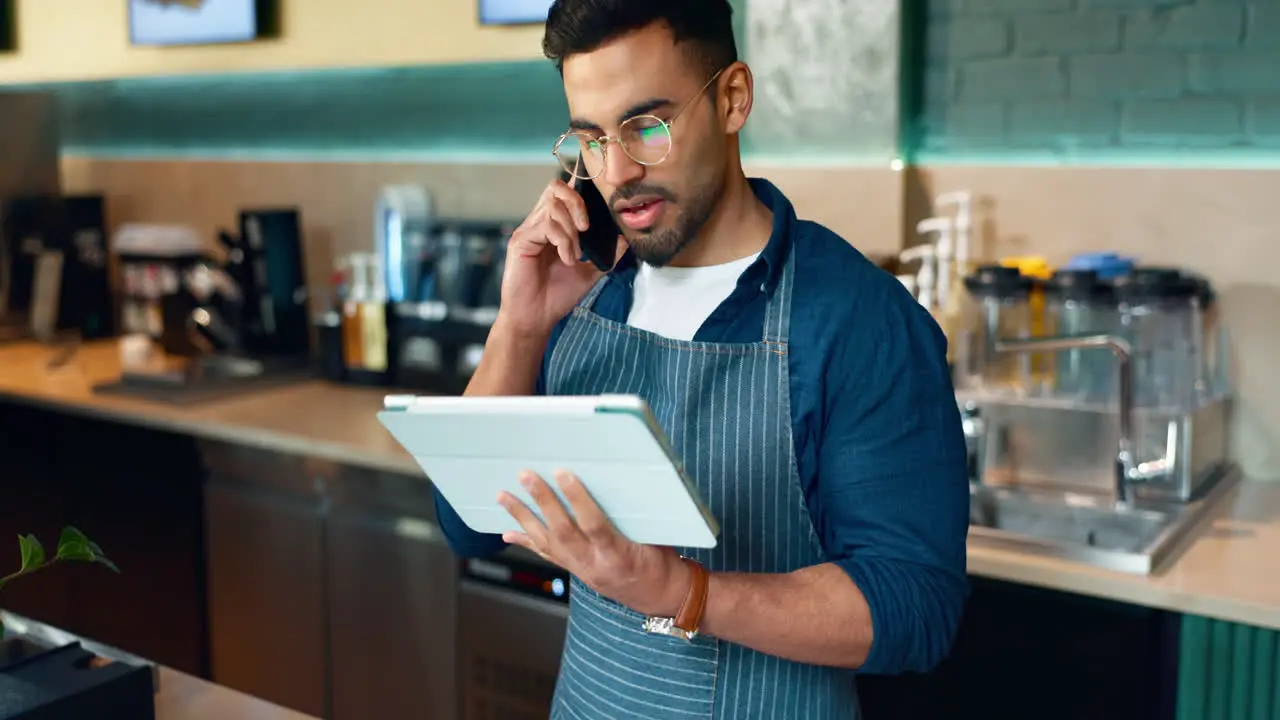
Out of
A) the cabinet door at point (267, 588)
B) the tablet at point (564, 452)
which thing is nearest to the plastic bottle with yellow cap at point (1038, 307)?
the tablet at point (564, 452)

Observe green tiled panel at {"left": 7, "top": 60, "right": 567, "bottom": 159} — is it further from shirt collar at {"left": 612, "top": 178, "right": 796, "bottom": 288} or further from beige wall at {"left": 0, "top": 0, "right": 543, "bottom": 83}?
shirt collar at {"left": 612, "top": 178, "right": 796, "bottom": 288}

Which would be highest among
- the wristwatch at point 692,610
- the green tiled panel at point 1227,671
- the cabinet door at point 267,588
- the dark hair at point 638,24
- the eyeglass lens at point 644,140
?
the dark hair at point 638,24

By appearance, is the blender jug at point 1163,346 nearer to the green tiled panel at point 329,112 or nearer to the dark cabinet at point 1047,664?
the dark cabinet at point 1047,664

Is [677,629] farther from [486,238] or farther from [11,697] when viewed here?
[486,238]

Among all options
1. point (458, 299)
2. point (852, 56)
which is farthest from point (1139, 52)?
point (458, 299)

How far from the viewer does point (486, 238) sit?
2.92m

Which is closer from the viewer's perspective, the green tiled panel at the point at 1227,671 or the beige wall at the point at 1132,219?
the green tiled panel at the point at 1227,671

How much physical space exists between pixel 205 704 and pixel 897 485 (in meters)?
0.82

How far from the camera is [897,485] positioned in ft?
3.99

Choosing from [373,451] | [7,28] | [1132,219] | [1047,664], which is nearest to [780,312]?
[1047,664]

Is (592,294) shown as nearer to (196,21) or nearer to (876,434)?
(876,434)

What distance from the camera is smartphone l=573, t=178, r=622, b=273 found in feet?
4.79

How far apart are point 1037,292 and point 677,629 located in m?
1.28

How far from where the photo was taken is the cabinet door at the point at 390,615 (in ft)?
8.34
